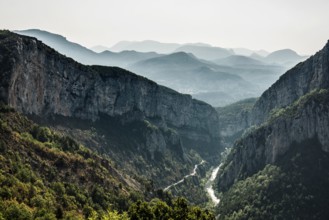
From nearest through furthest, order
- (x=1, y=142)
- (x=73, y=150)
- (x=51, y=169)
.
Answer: (x=1, y=142)
(x=51, y=169)
(x=73, y=150)

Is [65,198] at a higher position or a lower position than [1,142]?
lower

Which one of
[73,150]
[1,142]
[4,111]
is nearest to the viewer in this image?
[1,142]

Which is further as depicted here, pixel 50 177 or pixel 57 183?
pixel 50 177

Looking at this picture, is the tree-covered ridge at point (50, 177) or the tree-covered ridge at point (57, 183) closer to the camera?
the tree-covered ridge at point (57, 183)

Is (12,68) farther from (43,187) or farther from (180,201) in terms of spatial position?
(180,201)

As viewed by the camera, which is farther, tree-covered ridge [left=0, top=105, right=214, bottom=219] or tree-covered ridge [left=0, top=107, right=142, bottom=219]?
tree-covered ridge [left=0, top=107, right=142, bottom=219]

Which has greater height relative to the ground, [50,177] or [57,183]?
[50,177]

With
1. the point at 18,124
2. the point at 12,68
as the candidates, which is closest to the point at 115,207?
the point at 18,124

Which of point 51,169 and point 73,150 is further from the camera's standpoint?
point 73,150

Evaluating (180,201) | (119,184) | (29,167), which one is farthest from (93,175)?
(180,201)

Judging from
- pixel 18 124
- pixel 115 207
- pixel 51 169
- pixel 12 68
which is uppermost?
pixel 12 68
